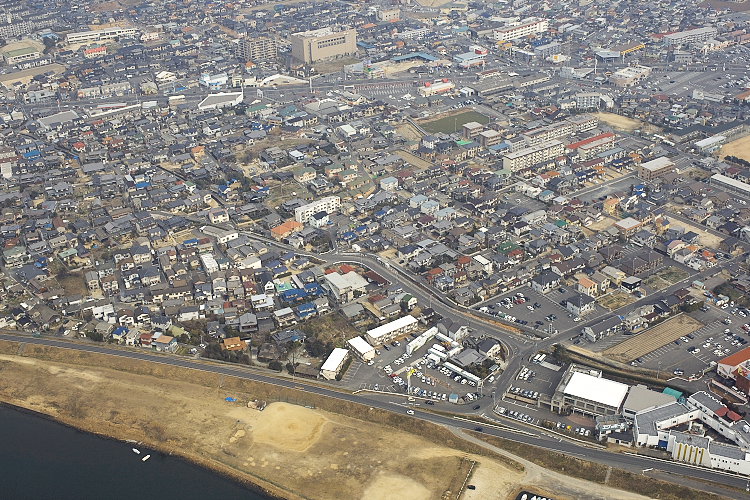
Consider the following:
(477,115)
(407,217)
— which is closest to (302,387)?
(407,217)

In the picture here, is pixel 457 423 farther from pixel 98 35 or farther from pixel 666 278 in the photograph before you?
pixel 98 35

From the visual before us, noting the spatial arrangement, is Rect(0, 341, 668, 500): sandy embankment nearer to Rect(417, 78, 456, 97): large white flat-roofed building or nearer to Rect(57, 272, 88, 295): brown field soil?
Rect(57, 272, 88, 295): brown field soil

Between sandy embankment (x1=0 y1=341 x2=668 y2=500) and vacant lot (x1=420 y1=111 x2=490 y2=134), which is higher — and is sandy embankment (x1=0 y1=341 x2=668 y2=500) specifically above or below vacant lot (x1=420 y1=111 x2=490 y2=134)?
below

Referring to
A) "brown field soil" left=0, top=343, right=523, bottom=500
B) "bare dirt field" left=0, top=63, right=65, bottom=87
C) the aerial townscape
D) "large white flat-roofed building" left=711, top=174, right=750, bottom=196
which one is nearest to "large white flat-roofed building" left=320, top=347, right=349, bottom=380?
the aerial townscape

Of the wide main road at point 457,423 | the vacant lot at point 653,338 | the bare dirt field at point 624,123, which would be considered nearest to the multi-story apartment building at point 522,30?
the bare dirt field at point 624,123

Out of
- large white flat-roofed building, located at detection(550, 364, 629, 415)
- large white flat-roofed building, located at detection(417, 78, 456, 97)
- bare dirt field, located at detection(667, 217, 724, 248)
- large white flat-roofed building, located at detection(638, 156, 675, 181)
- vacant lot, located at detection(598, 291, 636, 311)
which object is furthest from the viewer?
large white flat-roofed building, located at detection(417, 78, 456, 97)

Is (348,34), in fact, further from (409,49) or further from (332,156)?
(332,156)
